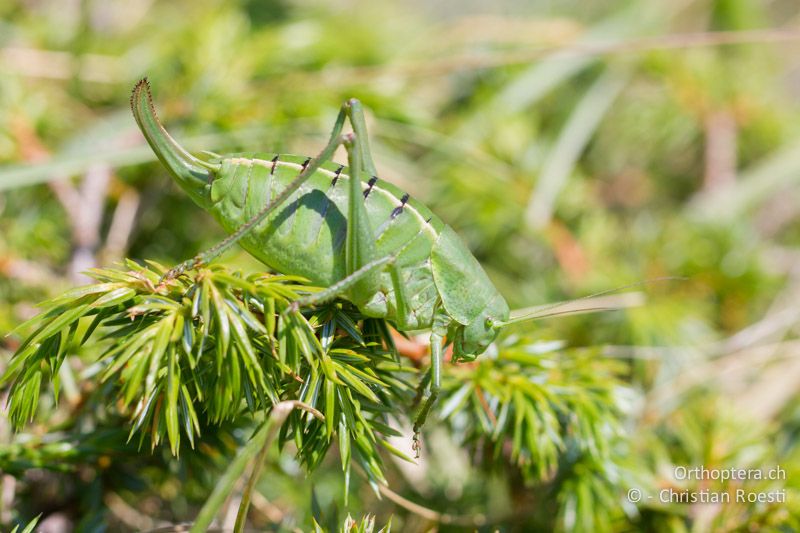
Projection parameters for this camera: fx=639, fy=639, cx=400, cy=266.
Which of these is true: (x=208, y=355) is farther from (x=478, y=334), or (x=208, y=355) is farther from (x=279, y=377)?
(x=478, y=334)

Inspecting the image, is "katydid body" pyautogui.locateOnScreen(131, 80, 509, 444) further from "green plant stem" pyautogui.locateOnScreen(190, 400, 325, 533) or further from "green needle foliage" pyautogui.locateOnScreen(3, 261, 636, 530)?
"green plant stem" pyautogui.locateOnScreen(190, 400, 325, 533)

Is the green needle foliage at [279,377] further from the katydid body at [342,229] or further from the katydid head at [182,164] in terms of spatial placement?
the katydid head at [182,164]

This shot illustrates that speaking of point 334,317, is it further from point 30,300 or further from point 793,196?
point 793,196

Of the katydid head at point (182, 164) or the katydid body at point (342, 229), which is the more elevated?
the katydid head at point (182, 164)

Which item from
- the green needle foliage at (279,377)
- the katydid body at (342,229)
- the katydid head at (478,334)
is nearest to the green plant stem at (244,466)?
the green needle foliage at (279,377)

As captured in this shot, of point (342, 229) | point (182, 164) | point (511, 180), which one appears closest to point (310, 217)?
point (342, 229)

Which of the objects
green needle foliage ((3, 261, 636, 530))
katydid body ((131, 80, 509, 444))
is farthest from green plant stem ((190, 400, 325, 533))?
katydid body ((131, 80, 509, 444))

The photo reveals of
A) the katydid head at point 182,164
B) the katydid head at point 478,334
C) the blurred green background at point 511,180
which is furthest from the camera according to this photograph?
the blurred green background at point 511,180
